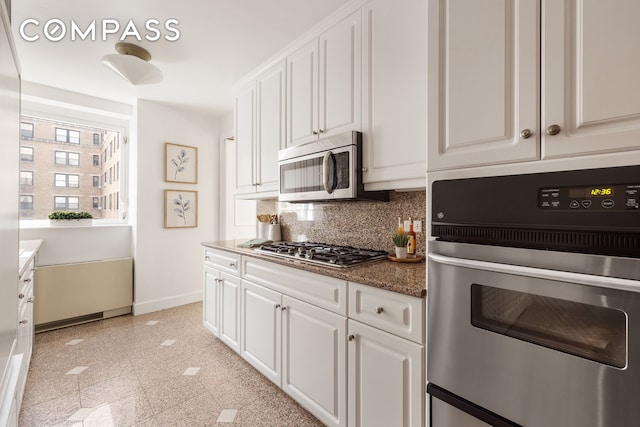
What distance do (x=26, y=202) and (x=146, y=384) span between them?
2447 mm

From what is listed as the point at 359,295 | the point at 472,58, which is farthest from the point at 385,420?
the point at 472,58

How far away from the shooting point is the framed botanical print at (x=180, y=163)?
149 inches

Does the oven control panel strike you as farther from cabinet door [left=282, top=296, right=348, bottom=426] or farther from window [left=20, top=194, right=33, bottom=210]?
window [left=20, top=194, right=33, bottom=210]

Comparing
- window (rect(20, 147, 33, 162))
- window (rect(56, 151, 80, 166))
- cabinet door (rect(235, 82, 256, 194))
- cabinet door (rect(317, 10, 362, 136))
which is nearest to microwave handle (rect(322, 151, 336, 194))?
cabinet door (rect(317, 10, 362, 136))

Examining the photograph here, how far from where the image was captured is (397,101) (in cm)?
165

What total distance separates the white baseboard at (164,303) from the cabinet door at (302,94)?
8.84ft

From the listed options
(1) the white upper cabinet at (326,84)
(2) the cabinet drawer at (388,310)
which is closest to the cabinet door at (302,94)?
(1) the white upper cabinet at (326,84)

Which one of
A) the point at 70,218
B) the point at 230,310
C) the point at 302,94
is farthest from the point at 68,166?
the point at 302,94

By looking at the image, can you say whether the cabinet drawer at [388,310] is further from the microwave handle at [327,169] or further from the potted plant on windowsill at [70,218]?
the potted plant on windowsill at [70,218]

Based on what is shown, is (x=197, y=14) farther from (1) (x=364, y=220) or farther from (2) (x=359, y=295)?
(2) (x=359, y=295)

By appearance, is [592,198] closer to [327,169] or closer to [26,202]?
[327,169]

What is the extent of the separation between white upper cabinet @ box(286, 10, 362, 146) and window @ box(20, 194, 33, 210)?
291cm

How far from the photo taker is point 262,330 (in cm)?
212

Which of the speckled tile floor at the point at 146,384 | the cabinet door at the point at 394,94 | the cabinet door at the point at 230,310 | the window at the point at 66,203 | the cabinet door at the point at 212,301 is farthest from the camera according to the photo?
the window at the point at 66,203
